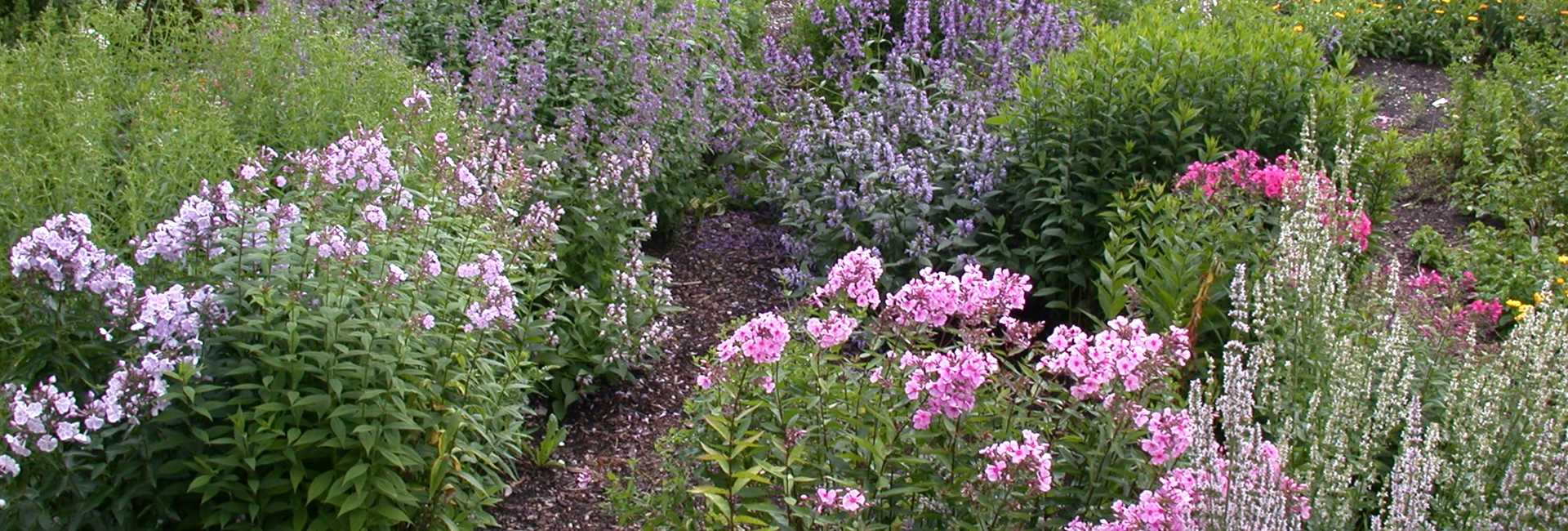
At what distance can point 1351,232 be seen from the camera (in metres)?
4.77

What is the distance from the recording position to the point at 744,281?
21.5 feet

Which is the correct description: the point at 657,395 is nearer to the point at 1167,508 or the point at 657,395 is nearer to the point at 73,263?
the point at 73,263

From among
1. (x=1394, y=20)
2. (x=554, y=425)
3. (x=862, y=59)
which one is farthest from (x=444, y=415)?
(x=1394, y=20)

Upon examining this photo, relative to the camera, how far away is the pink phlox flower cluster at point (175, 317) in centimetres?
341

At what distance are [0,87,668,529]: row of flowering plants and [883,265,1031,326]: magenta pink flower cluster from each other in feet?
3.49

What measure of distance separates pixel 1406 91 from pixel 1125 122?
4551 millimetres

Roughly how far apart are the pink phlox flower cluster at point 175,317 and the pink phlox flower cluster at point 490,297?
0.61 metres

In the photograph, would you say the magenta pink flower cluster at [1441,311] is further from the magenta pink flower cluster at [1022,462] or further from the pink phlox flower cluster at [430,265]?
the pink phlox flower cluster at [430,265]

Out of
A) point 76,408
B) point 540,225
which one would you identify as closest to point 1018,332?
point 540,225

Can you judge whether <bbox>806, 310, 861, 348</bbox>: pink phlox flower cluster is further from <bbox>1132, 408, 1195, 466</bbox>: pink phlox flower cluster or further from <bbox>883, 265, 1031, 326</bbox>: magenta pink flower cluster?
<bbox>1132, 408, 1195, 466</bbox>: pink phlox flower cluster

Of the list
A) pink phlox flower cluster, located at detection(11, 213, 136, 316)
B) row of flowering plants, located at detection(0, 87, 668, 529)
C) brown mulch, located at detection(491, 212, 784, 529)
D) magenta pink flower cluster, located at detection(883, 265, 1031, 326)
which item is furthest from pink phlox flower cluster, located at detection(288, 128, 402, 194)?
magenta pink flower cluster, located at detection(883, 265, 1031, 326)

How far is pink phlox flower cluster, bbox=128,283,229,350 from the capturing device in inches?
134

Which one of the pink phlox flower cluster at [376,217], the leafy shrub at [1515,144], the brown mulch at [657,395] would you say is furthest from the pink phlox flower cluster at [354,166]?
the leafy shrub at [1515,144]

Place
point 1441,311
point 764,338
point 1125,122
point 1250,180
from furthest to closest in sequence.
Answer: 1. point 1125,122
2. point 1250,180
3. point 1441,311
4. point 764,338
